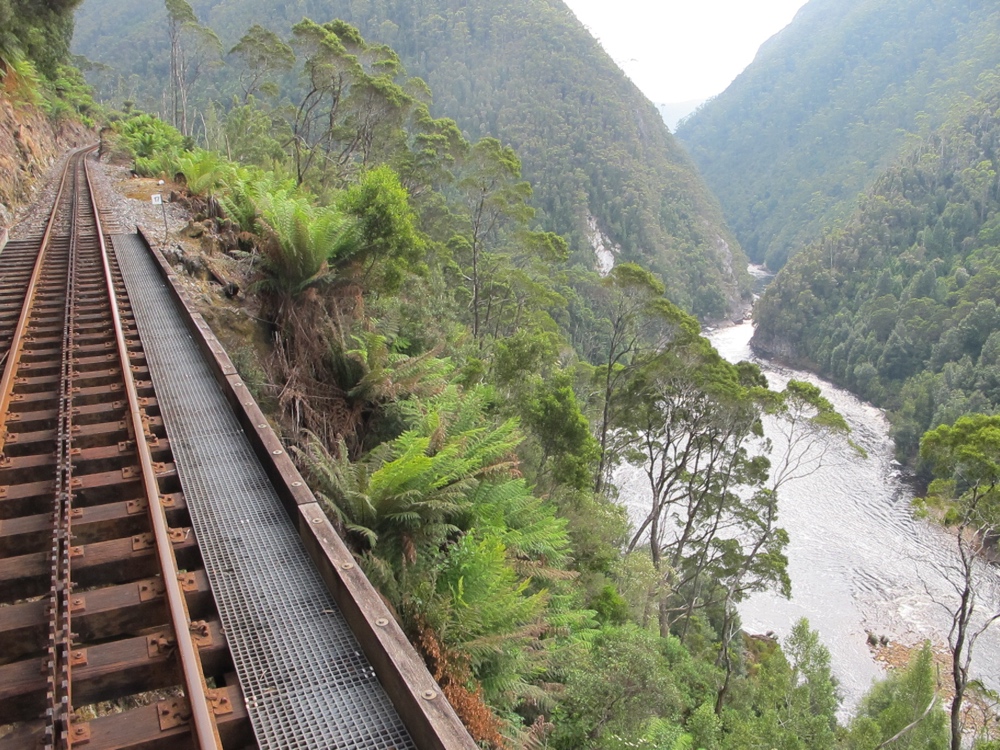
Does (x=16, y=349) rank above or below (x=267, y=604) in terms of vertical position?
above

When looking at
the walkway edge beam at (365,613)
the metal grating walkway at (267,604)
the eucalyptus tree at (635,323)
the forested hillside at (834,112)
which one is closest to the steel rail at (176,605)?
the metal grating walkway at (267,604)

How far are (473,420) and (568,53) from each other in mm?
95238

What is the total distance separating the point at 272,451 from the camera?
13.4 ft

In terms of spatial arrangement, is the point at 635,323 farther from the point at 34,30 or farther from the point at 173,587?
the point at 34,30

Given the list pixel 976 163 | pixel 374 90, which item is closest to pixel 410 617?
pixel 374 90

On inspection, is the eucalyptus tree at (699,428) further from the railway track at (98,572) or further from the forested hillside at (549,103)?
the forested hillside at (549,103)

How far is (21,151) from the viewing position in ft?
46.9

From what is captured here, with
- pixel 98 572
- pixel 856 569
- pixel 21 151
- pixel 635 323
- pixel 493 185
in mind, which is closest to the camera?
pixel 98 572

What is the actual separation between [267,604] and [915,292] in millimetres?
64514

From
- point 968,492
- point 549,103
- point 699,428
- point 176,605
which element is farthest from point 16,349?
point 549,103

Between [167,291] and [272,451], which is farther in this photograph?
[167,291]

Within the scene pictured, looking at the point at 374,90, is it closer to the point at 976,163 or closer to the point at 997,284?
the point at 997,284

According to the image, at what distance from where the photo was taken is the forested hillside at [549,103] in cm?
7381

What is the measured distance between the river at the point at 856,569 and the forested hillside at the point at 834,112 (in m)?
68.4
